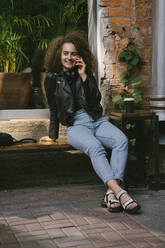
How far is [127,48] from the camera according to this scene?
458cm

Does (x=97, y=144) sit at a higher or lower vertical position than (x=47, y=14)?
lower

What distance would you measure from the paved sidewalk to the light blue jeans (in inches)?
14.6

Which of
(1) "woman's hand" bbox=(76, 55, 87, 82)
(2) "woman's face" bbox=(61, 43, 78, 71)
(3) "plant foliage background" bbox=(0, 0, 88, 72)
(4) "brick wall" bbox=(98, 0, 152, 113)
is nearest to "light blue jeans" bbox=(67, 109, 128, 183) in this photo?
(1) "woman's hand" bbox=(76, 55, 87, 82)

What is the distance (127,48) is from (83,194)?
5.80ft

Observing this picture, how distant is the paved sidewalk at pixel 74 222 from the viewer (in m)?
2.80

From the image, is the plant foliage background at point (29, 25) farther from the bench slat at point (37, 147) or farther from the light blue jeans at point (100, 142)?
the light blue jeans at point (100, 142)

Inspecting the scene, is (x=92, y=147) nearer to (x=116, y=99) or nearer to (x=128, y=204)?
(x=128, y=204)

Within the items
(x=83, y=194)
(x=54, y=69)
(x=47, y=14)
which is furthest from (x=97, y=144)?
(x=47, y=14)

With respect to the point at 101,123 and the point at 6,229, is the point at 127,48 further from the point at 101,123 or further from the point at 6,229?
the point at 6,229

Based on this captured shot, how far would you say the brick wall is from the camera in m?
4.55

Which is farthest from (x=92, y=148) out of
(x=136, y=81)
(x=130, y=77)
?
(x=130, y=77)

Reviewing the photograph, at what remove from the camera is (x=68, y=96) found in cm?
392

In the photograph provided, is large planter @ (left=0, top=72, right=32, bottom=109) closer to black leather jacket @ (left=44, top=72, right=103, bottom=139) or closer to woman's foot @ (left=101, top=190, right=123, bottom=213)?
black leather jacket @ (left=44, top=72, right=103, bottom=139)

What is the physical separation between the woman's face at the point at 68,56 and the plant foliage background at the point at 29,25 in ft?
3.16
